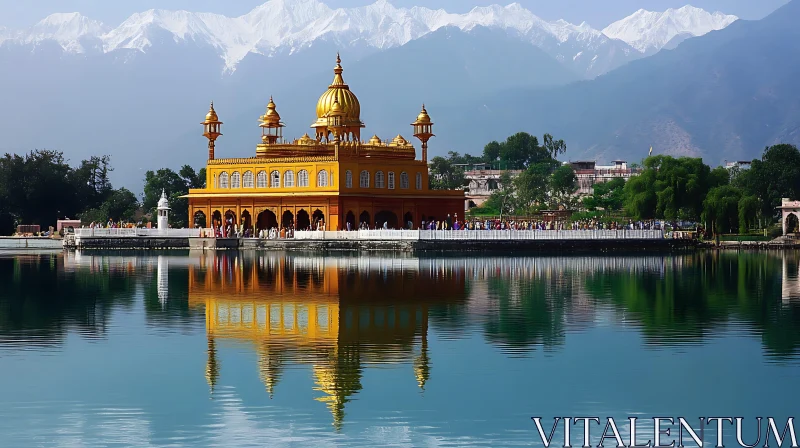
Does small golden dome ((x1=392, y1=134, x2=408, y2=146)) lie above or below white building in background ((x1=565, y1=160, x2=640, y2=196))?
below

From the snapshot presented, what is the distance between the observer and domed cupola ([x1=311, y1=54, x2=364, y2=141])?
6481 centimetres

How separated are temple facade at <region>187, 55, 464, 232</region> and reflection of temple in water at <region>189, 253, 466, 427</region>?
14.5 meters

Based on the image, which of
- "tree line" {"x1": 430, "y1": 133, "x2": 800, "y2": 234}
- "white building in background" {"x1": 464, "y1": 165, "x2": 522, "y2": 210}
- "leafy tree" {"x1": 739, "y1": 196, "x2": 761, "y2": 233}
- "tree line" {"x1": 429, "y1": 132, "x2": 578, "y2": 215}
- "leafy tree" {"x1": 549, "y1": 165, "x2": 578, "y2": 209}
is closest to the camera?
"leafy tree" {"x1": 739, "y1": 196, "x2": 761, "y2": 233}

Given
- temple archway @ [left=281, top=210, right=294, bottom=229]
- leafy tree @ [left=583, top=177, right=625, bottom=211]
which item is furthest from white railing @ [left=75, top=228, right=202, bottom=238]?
leafy tree @ [left=583, top=177, right=625, bottom=211]

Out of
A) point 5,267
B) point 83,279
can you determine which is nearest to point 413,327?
point 83,279

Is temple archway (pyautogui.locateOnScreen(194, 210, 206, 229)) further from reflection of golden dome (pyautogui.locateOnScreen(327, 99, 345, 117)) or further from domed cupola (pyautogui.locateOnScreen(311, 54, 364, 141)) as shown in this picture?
reflection of golden dome (pyautogui.locateOnScreen(327, 99, 345, 117))

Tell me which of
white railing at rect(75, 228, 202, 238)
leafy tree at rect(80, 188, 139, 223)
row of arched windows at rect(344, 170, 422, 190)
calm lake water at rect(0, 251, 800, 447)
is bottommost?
calm lake water at rect(0, 251, 800, 447)

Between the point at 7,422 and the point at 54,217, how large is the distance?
230 ft

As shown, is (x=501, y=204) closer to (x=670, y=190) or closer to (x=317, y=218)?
(x=670, y=190)

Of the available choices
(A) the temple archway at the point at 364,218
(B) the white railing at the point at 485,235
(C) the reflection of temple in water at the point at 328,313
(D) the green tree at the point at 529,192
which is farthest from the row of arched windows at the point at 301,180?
(D) the green tree at the point at 529,192

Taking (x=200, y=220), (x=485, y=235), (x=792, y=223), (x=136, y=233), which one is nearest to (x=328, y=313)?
(x=485, y=235)

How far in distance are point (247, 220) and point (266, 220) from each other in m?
1.03

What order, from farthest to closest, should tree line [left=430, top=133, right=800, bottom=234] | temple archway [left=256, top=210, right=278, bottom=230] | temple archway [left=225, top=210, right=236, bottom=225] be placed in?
tree line [left=430, top=133, right=800, bottom=234]
temple archway [left=256, top=210, right=278, bottom=230]
temple archway [left=225, top=210, right=236, bottom=225]

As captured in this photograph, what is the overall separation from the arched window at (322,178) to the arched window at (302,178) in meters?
0.96
